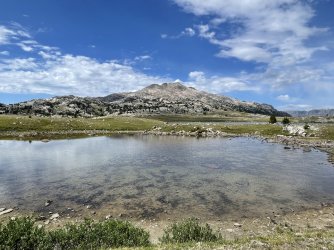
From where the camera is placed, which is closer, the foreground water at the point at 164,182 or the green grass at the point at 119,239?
the green grass at the point at 119,239

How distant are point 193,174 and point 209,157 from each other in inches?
702

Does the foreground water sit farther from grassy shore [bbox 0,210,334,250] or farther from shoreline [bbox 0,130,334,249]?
grassy shore [bbox 0,210,334,250]

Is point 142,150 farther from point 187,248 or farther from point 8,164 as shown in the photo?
point 187,248

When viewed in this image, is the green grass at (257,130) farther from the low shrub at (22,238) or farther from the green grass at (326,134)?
the low shrub at (22,238)

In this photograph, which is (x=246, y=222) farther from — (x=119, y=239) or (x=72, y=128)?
(x=72, y=128)

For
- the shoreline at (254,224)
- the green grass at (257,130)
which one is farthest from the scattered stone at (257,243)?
the green grass at (257,130)

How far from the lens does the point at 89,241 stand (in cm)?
1933

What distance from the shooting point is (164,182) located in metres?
43.2

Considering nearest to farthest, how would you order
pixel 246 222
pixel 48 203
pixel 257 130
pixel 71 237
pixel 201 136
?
1. pixel 71 237
2. pixel 246 222
3. pixel 48 203
4. pixel 201 136
5. pixel 257 130

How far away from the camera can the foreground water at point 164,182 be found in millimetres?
32781

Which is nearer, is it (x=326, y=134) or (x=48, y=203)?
(x=48, y=203)

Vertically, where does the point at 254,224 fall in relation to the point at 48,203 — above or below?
above

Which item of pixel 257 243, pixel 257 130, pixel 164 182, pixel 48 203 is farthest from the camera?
pixel 257 130

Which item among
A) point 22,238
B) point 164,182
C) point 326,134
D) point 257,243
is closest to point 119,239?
point 22,238
